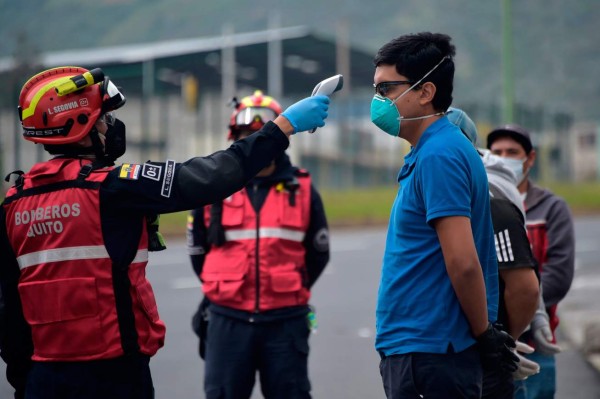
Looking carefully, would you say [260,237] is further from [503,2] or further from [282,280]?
[503,2]

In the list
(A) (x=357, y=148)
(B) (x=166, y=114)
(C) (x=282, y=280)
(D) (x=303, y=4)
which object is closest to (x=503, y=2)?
(C) (x=282, y=280)

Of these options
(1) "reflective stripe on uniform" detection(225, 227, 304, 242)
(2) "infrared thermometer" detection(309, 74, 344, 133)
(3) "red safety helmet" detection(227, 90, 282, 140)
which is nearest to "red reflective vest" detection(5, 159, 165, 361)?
(2) "infrared thermometer" detection(309, 74, 344, 133)

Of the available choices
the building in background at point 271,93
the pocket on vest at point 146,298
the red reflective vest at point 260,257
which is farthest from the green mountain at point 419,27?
the pocket on vest at point 146,298

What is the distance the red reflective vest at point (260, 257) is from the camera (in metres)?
4.98

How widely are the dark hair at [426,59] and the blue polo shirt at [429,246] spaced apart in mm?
155

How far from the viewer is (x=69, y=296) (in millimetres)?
3262

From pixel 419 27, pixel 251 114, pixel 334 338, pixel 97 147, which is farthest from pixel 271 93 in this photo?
pixel 419 27

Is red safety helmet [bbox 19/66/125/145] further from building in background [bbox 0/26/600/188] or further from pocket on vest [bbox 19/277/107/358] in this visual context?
building in background [bbox 0/26/600/188]

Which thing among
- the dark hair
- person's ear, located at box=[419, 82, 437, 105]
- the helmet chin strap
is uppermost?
the dark hair

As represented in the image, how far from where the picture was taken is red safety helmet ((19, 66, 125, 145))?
3324 millimetres

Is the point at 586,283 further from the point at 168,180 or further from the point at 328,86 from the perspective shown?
the point at 168,180

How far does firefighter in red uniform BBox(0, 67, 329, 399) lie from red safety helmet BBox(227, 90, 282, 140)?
1.85 metres

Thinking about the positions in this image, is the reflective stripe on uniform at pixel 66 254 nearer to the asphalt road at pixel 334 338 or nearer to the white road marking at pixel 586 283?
the asphalt road at pixel 334 338

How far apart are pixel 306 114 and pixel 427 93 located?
449 mm
